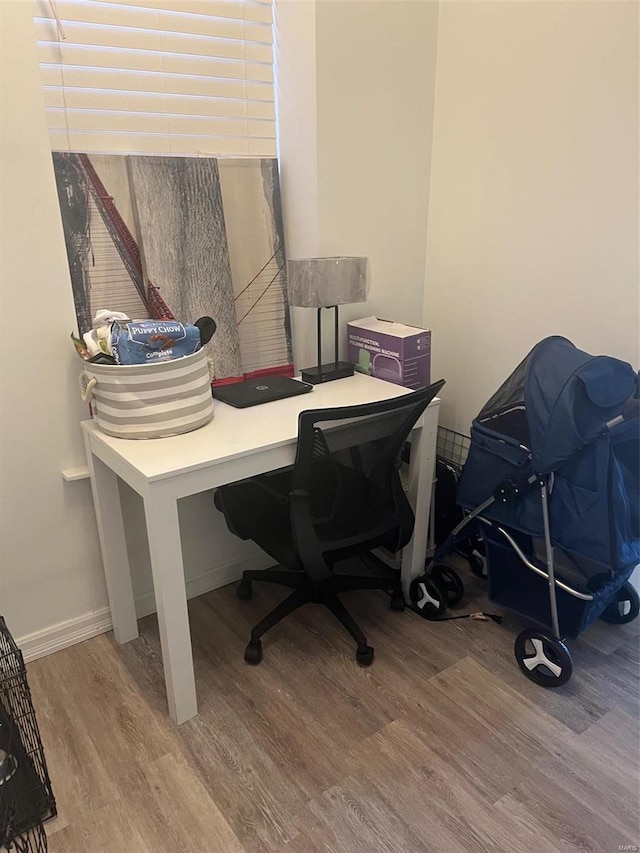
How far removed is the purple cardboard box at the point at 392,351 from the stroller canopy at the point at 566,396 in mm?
455

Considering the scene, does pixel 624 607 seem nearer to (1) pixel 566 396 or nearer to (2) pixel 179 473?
(1) pixel 566 396

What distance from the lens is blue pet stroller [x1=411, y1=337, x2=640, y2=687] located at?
1634 mm

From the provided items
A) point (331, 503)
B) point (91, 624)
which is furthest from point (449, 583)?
point (91, 624)

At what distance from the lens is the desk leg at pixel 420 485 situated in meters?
2.05

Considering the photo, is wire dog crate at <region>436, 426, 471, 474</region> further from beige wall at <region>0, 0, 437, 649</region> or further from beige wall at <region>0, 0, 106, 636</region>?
beige wall at <region>0, 0, 106, 636</region>

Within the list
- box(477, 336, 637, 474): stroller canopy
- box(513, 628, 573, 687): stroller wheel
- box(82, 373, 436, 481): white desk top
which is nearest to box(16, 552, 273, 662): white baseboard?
box(82, 373, 436, 481): white desk top

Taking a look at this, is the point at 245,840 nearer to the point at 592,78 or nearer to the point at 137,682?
the point at 137,682

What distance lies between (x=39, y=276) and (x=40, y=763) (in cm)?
129

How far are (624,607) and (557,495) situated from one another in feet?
2.19

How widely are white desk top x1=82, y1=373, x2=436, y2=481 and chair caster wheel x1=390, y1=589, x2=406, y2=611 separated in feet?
2.44

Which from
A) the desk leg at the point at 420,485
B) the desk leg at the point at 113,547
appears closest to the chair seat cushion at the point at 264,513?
the desk leg at the point at 113,547

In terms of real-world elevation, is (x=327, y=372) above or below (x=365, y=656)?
above

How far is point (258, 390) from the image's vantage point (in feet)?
6.64

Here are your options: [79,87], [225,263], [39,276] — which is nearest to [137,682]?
[39,276]
